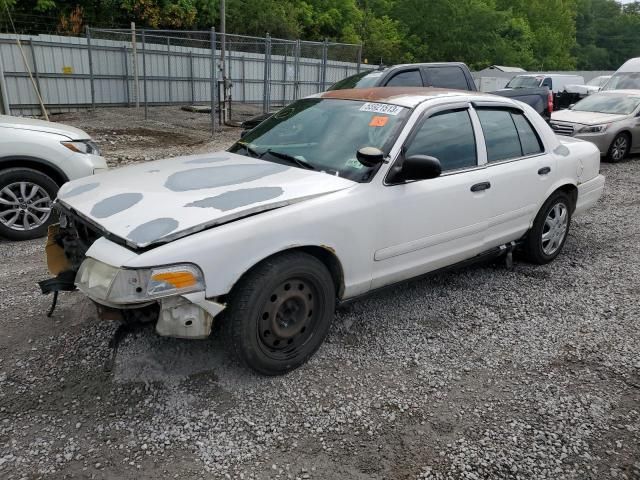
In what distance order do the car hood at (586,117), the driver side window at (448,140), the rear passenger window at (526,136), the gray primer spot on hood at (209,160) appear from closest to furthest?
the driver side window at (448,140) → the gray primer spot on hood at (209,160) → the rear passenger window at (526,136) → the car hood at (586,117)

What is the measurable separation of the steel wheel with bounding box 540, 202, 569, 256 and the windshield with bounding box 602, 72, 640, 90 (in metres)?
11.9

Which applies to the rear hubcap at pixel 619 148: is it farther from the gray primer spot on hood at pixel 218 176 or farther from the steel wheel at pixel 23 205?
the steel wheel at pixel 23 205

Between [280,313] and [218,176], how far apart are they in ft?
3.32

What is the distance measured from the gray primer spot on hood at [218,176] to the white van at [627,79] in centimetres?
1473

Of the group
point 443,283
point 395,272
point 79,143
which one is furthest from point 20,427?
point 79,143

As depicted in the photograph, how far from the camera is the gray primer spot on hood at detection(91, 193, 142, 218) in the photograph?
303 cm

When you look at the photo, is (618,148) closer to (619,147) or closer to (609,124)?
(619,147)

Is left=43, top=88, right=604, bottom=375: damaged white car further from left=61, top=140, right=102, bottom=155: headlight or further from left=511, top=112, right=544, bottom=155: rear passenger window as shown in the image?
left=61, top=140, right=102, bottom=155: headlight

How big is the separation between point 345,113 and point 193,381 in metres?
2.21

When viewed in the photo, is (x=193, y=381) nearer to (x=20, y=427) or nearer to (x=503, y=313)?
(x=20, y=427)

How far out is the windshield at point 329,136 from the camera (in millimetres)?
3621

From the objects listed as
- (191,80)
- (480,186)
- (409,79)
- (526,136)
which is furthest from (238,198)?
(191,80)

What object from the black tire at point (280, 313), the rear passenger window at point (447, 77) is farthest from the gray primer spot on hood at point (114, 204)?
the rear passenger window at point (447, 77)

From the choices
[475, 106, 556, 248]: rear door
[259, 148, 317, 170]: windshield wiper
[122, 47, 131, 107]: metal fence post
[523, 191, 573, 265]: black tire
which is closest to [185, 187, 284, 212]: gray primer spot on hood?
[259, 148, 317, 170]: windshield wiper
